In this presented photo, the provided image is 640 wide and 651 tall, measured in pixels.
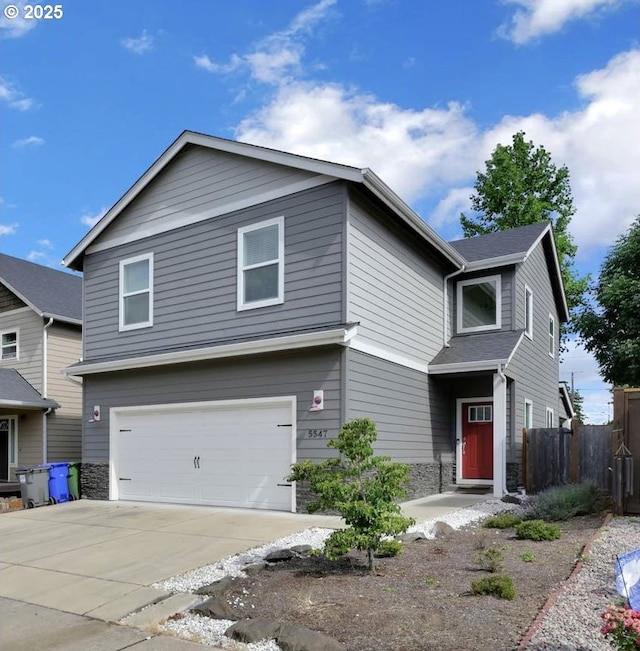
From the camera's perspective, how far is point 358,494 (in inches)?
254

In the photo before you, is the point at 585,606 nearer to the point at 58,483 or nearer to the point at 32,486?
the point at 32,486

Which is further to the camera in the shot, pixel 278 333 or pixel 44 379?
pixel 44 379

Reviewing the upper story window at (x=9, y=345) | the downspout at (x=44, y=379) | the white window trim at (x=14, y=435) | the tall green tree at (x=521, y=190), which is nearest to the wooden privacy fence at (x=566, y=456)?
the downspout at (x=44, y=379)

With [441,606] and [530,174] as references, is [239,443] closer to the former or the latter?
[441,606]

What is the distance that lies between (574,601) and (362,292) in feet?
21.8

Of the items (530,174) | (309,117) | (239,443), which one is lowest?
(239,443)

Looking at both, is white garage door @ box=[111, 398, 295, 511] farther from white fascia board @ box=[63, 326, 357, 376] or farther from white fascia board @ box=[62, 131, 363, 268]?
white fascia board @ box=[62, 131, 363, 268]

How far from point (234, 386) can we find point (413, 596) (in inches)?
270

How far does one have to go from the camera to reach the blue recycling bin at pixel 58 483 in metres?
13.6

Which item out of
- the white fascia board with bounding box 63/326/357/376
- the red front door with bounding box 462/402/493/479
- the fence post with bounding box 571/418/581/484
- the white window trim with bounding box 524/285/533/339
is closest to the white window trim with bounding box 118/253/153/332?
the white fascia board with bounding box 63/326/357/376

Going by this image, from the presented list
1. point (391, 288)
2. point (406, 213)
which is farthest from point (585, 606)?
point (406, 213)

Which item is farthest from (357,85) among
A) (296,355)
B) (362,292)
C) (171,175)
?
(296,355)

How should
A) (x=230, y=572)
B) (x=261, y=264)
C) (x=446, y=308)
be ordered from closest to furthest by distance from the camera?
(x=230, y=572), (x=261, y=264), (x=446, y=308)

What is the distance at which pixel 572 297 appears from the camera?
88.7 feet
